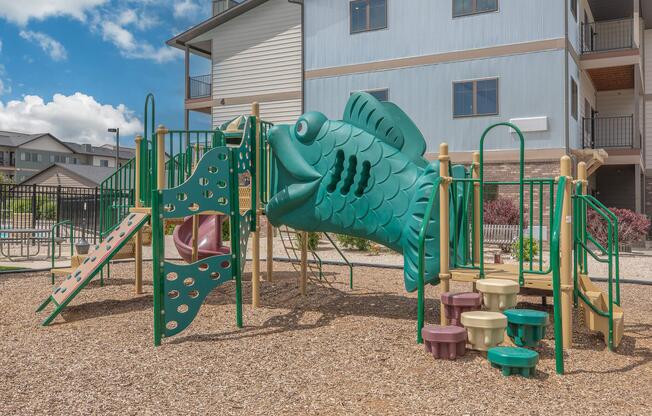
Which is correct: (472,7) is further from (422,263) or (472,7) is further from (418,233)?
(422,263)

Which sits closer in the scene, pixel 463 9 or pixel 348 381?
pixel 348 381

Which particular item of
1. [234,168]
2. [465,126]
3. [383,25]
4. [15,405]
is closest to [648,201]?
[465,126]

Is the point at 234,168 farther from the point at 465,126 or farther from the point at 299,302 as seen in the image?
the point at 465,126

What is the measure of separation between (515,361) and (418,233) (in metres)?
1.68

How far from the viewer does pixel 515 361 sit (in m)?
4.17

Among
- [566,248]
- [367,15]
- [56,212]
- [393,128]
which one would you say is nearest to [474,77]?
[367,15]

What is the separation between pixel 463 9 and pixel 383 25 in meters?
2.54

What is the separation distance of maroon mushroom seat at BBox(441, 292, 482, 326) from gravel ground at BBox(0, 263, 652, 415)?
43 cm

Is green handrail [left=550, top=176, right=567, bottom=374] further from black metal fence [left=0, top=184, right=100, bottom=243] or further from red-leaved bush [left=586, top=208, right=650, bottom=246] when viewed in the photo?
black metal fence [left=0, top=184, right=100, bottom=243]

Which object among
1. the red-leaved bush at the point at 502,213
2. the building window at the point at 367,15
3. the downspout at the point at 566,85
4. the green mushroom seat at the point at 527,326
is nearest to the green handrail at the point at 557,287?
the green mushroom seat at the point at 527,326

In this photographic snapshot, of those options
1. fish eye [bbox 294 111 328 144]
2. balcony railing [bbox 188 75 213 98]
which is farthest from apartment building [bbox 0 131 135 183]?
fish eye [bbox 294 111 328 144]

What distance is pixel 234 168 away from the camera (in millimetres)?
6184

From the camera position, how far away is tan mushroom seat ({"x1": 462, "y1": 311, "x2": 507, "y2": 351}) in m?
4.57

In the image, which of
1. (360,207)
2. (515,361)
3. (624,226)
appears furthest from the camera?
(624,226)
